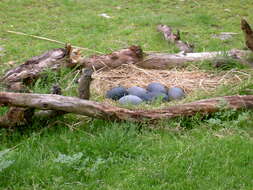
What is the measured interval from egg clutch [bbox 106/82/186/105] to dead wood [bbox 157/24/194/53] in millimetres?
1476

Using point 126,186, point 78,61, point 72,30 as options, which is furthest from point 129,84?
point 72,30

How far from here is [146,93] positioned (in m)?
5.92

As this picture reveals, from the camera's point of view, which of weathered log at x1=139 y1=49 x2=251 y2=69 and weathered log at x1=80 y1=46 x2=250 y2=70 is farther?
weathered log at x1=139 y1=49 x2=251 y2=69

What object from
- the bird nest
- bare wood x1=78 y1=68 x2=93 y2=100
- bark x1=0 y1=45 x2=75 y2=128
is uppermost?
bare wood x1=78 y1=68 x2=93 y2=100

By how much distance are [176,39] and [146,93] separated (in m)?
2.53

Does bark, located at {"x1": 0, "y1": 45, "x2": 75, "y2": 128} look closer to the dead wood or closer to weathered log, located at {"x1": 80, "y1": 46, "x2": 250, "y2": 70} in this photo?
weathered log, located at {"x1": 80, "y1": 46, "x2": 250, "y2": 70}

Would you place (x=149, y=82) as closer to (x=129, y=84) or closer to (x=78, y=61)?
(x=129, y=84)

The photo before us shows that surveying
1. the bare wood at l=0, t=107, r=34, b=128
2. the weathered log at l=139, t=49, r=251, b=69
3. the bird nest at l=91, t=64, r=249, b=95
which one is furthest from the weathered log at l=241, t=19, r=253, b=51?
the bare wood at l=0, t=107, r=34, b=128

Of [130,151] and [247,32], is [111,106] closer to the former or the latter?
[130,151]

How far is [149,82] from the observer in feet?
21.2

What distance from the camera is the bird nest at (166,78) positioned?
20.3 feet

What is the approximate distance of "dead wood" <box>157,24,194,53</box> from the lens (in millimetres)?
7717

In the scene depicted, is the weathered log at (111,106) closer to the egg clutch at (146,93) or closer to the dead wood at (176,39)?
the egg clutch at (146,93)

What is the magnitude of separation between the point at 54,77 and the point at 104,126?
1.62 metres
